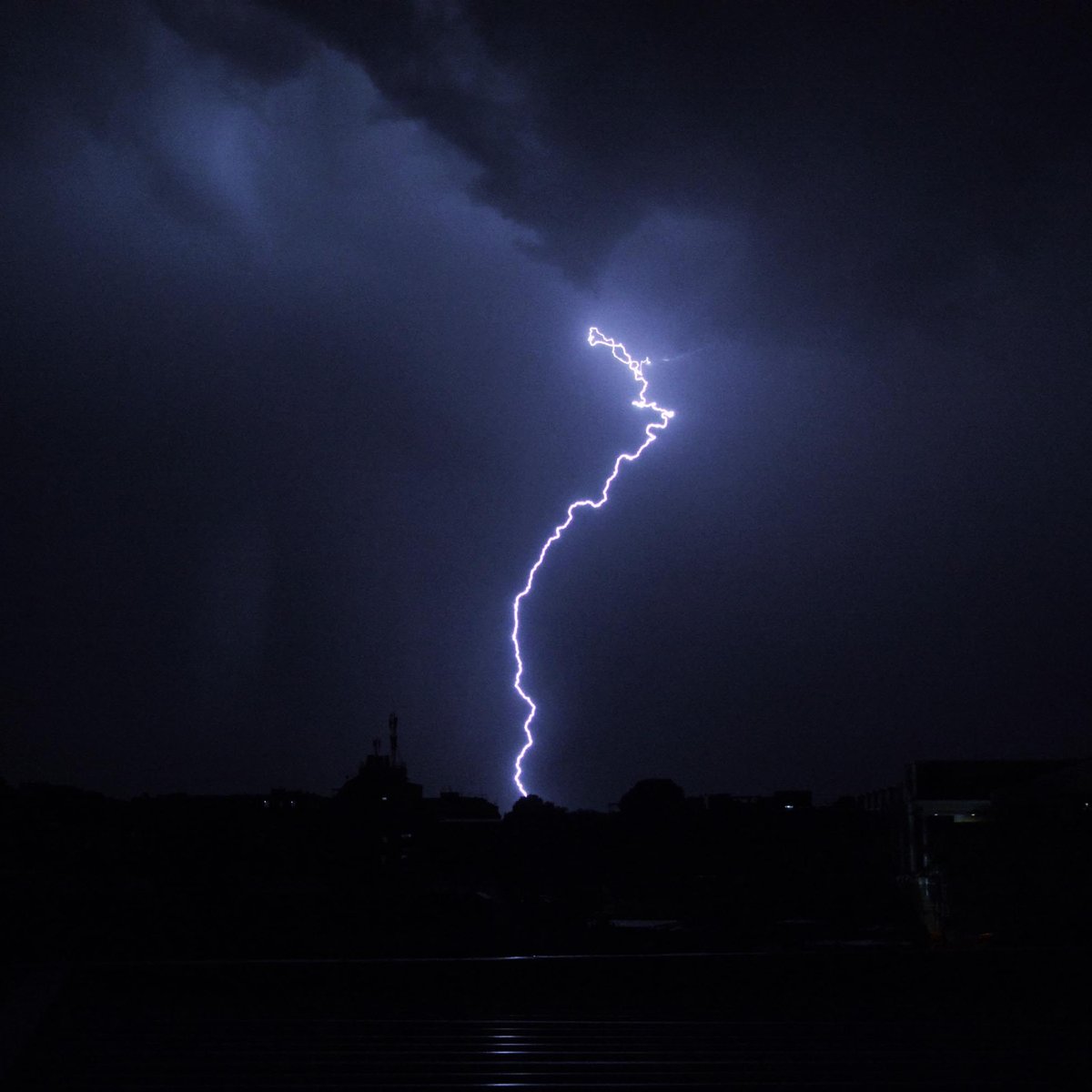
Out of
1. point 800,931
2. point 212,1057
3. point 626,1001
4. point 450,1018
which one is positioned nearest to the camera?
point 212,1057

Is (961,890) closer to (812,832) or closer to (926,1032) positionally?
(812,832)

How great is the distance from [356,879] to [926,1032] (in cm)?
1712

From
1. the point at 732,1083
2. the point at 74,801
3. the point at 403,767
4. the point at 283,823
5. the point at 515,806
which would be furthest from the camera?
the point at 403,767

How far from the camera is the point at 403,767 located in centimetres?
3953

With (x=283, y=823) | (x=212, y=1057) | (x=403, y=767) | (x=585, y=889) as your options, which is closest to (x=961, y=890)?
(x=585, y=889)

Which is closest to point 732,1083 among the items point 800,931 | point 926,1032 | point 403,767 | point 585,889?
point 926,1032

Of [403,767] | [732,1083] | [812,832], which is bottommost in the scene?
[732,1083]

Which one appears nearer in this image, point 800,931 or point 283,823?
point 800,931

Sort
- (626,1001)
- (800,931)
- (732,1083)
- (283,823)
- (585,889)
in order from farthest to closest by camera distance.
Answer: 1. (283,823)
2. (585,889)
3. (800,931)
4. (626,1001)
5. (732,1083)

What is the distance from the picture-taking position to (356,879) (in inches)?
831

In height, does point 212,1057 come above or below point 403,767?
below

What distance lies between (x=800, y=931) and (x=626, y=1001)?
11.3 m

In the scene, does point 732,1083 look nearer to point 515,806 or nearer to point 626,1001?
point 626,1001

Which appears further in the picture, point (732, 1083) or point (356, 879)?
point (356, 879)
